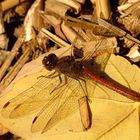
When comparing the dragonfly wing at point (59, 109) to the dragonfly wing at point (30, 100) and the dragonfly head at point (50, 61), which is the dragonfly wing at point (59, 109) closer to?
the dragonfly wing at point (30, 100)

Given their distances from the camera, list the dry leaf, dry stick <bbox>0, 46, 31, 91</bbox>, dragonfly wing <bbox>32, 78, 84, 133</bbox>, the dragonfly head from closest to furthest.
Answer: the dry leaf → dragonfly wing <bbox>32, 78, 84, 133</bbox> → the dragonfly head → dry stick <bbox>0, 46, 31, 91</bbox>

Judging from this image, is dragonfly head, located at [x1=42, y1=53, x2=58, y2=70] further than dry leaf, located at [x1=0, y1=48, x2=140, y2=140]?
Yes

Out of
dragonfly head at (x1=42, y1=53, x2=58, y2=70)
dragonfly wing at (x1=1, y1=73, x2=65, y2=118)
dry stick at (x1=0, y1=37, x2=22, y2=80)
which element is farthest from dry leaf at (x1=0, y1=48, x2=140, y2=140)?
dry stick at (x1=0, y1=37, x2=22, y2=80)

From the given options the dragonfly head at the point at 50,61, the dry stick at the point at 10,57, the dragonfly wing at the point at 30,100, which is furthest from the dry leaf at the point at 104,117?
the dry stick at the point at 10,57

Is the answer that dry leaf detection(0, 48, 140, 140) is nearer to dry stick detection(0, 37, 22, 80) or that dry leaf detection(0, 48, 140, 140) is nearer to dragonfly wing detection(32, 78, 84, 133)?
dragonfly wing detection(32, 78, 84, 133)

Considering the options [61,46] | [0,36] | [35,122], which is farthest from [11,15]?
[35,122]

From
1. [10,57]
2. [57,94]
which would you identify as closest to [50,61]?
[57,94]

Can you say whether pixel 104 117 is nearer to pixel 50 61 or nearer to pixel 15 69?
pixel 50 61
